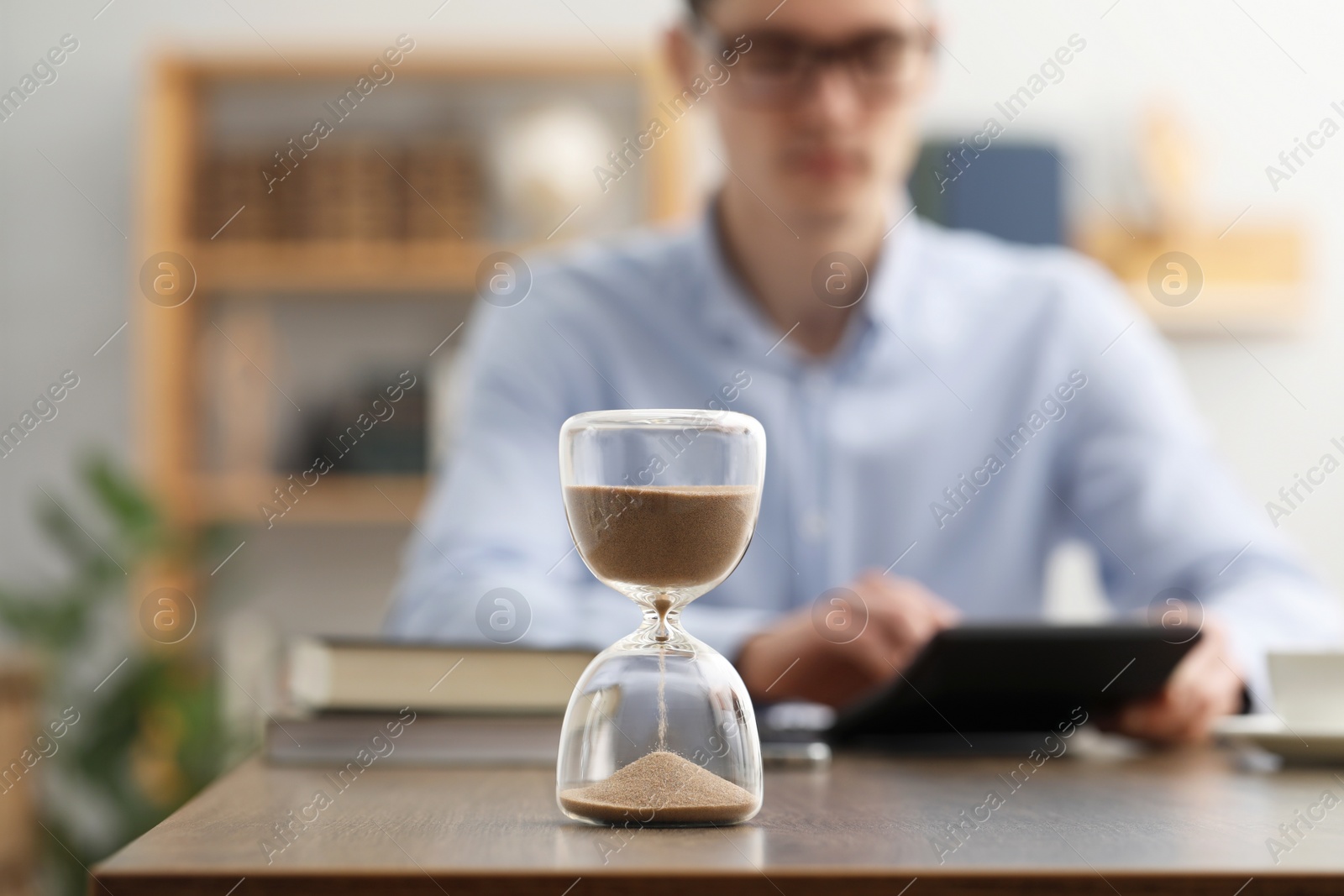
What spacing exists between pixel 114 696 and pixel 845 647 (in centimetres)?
246

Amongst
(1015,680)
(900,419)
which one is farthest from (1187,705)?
(900,419)

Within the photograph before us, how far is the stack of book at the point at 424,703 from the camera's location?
932 mm

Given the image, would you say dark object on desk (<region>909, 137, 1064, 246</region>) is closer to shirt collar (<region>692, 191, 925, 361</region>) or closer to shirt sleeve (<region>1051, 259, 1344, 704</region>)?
shirt sleeve (<region>1051, 259, 1344, 704</region>)

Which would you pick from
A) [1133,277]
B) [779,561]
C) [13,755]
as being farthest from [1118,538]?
[13,755]

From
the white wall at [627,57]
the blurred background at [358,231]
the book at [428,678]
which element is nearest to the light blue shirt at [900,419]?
the book at [428,678]

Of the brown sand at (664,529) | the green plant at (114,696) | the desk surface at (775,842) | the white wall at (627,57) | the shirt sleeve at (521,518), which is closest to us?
the desk surface at (775,842)

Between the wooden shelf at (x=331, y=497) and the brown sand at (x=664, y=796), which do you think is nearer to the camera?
the brown sand at (x=664, y=796)

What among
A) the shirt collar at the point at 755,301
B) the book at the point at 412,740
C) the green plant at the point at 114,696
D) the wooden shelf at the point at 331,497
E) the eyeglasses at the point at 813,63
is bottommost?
the green plant at the point at 114,696

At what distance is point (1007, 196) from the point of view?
3195 millimetres

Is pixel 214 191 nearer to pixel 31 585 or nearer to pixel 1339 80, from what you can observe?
pixel 31 585

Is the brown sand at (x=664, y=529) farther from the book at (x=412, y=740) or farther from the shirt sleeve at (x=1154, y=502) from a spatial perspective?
the shirt sleeve at (x=1154, y=502)

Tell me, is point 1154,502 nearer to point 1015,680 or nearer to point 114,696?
point 1015,680

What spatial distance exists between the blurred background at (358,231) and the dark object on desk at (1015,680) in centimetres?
231

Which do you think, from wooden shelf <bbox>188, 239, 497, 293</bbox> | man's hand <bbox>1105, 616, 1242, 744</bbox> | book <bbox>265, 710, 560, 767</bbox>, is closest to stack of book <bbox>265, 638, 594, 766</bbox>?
book <bbox>265, 710, 560, 767</bbox>
